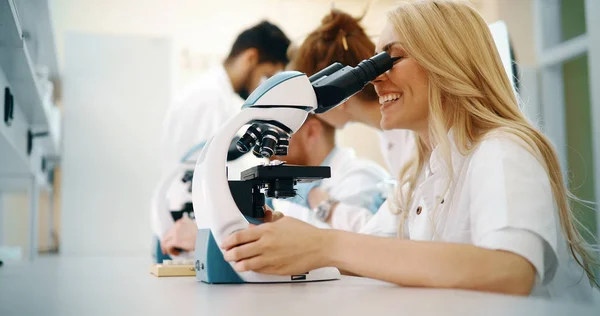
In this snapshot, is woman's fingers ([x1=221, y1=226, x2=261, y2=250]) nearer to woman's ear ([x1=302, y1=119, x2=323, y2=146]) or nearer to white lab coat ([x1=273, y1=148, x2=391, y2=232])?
white lab coat ([x1=273, y1=148, x2=391, y2=232])

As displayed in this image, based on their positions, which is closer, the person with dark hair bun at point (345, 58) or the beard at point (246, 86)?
the person with dark hair bun at point (345, 58)

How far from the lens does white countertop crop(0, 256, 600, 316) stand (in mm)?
656

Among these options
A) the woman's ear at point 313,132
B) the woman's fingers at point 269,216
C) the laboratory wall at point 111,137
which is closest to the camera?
the woman's fingers at point 269,216

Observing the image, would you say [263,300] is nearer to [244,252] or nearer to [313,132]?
[244,252]

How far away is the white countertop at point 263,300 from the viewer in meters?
0.66

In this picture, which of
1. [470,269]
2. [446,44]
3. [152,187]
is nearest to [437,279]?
[470,269]

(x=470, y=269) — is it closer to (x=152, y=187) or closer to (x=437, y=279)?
(x=437, y=279)

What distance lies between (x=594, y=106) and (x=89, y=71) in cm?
324

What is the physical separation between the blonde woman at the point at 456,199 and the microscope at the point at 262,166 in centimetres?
5

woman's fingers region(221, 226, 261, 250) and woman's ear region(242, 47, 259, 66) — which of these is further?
woman's ear region(242, 47, 259, 66)

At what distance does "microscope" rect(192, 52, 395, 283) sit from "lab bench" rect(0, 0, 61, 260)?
0.48 metres

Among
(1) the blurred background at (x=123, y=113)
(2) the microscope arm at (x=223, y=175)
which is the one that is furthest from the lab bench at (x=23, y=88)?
(1) the blurred background at (x=123, y=113)

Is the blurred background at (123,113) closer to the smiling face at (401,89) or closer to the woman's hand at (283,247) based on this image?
the smiling face at (401,89)

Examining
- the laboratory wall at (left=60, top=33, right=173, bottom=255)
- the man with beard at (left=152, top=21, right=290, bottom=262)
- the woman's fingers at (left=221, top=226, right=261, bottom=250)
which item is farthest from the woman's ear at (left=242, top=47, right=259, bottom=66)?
the woman's fingers at (left=221, top=226, right=261, bottom=250)
